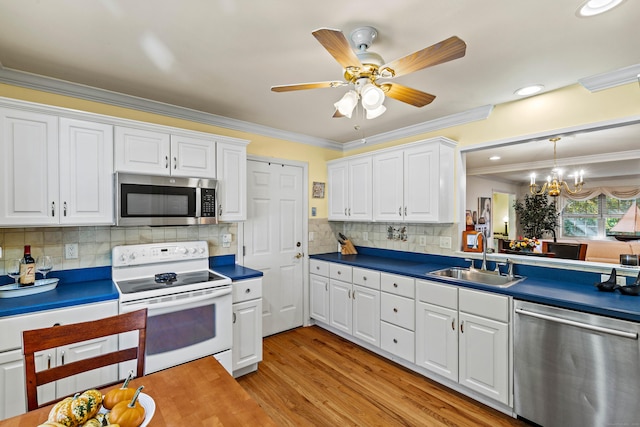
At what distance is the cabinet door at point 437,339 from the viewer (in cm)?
246

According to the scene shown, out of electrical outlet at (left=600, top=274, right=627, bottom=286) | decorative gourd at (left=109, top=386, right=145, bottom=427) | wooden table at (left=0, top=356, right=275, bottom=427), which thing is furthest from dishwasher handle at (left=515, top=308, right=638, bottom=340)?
decorative gourd at (left=109, top=386, right=145, bottom=427)

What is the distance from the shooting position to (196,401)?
1.11m

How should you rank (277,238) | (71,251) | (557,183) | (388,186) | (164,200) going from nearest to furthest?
(71,251), (164,200), (388,186), (557,183), (277,238)

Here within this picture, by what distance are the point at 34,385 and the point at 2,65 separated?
6.95 feet

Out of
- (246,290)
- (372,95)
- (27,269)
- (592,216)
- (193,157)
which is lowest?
(246,290)

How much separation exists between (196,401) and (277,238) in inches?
102

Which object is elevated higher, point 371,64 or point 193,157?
point 371,64

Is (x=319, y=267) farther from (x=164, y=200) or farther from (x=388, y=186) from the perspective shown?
(x=164, y=200)

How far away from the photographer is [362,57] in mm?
1742

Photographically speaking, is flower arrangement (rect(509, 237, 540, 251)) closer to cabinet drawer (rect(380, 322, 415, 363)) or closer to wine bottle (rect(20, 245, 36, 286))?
cabinet drawer (rect(380, 322, 415, 363))

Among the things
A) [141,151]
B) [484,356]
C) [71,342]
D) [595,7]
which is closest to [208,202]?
[141,151]

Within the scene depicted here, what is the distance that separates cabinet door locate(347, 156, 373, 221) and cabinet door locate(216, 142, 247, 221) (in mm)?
1356

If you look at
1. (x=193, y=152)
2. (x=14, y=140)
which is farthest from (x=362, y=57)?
(x=14, y=140)

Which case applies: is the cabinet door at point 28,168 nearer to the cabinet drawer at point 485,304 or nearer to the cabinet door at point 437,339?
the cabinet door at point 437,339
